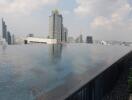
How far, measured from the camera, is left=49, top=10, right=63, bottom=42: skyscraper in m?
36.9

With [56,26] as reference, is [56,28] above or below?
below

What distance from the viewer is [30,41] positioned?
108 ft

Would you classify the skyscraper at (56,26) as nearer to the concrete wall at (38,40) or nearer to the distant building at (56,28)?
the distant building at (56,28)

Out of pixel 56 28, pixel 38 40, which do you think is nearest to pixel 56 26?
pixel 56 28

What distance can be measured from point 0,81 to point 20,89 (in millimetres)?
1172

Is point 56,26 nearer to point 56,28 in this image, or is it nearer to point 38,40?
point 56,28

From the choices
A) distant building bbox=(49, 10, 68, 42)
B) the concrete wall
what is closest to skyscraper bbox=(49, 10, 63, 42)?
distant building bbox=(49, 10, 68, 42)

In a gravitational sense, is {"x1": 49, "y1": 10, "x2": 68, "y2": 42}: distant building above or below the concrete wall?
above

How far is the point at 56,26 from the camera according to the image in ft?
124

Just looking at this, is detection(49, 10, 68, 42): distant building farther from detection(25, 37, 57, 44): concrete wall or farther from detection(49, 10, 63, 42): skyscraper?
detection(25, 37, 57, 44): concrete wall

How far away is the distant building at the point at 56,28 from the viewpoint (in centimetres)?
3691

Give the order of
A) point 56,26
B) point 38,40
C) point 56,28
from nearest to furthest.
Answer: point 38,40
point 56,28
point 56,26

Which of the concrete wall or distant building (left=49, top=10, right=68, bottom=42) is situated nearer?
the concrete wall

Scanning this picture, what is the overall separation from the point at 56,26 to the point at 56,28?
15.2 inches
